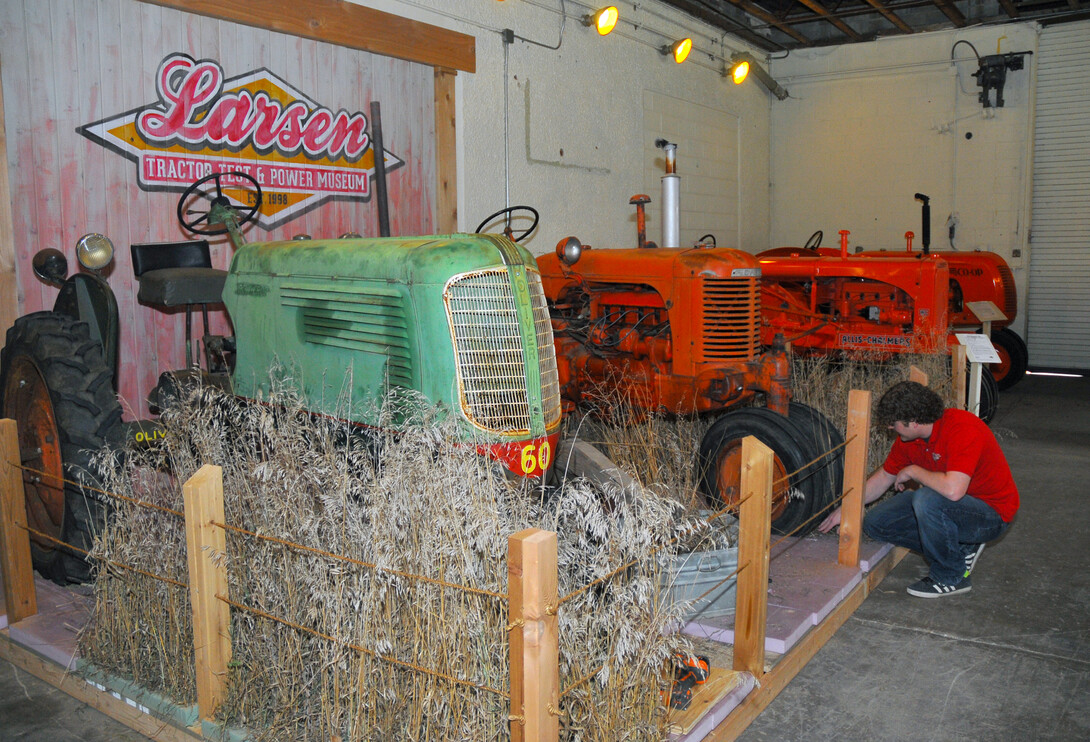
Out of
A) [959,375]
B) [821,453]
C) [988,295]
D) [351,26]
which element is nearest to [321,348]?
[821,453]

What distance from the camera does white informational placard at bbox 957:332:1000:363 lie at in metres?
5.09

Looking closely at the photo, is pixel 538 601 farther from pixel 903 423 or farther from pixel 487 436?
pixel 903 423

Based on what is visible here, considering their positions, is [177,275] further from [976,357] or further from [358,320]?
[976,357]

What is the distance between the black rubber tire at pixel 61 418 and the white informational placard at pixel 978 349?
4457 mm

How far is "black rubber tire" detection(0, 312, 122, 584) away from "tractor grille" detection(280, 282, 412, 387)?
766mm

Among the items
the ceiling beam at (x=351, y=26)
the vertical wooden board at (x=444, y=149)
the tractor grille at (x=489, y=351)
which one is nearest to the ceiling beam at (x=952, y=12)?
the ceiling beam at (x=351, y=26)

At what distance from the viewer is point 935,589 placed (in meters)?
3.59

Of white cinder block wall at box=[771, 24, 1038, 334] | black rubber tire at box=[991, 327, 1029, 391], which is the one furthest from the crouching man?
white cinder block wall at box=[771, 24, 1038, 334]

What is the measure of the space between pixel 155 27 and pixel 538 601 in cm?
392

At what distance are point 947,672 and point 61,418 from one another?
126 inches

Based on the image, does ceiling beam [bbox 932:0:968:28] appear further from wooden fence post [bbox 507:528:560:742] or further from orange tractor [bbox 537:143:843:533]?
wooden fence post [bbox 507:528:560:742]

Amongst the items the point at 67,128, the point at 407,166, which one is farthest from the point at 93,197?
the point at 407,166

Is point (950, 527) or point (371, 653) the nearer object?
point (371, 653)

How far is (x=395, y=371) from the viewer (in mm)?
2992
